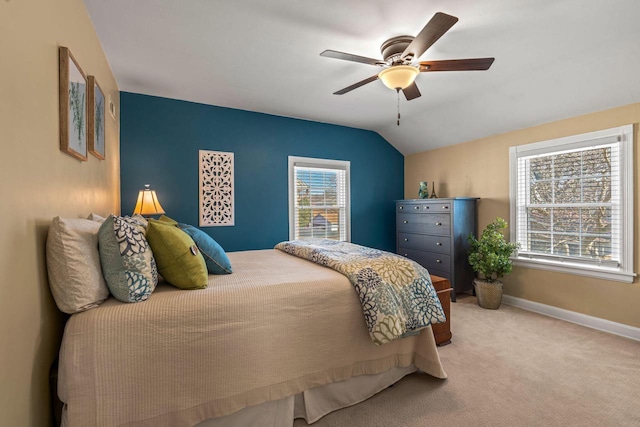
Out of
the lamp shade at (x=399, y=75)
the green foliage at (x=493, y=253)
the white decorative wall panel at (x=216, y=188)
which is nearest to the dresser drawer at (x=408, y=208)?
the green foliage at (x=493, y=253)

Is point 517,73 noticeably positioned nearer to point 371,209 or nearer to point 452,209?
point 452,209

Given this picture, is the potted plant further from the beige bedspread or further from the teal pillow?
the teal pillow

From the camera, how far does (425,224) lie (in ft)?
14.3

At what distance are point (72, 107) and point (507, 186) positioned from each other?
14.3 ft

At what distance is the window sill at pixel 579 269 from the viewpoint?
2869mm

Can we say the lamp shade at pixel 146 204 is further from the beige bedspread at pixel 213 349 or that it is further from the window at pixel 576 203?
the window at pixel 576 203

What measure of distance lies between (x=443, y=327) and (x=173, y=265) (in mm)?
2268

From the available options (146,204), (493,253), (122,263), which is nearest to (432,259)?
(493,253)

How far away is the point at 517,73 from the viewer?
2.92 m

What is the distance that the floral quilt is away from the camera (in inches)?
69.2

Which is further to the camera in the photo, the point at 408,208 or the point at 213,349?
the point at 408,208

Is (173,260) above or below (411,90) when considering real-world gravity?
below

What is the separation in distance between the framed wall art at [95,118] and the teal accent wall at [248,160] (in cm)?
101

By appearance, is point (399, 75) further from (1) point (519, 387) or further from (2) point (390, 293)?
(1) point (519, 387)
